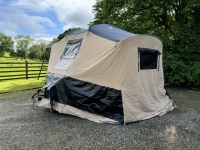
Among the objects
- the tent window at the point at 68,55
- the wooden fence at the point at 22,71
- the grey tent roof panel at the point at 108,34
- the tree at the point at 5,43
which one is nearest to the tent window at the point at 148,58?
the grey tent roof panel at the point at 108,34

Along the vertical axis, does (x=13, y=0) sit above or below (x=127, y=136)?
above

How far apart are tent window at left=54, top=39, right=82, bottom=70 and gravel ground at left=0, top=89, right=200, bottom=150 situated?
127 cm

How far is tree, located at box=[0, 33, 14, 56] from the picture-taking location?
103ft

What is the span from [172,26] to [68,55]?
553 cm

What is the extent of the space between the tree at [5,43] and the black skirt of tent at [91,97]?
32552 millimetres

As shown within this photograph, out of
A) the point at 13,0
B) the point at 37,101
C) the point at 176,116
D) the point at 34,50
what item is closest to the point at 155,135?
the point at 176,116

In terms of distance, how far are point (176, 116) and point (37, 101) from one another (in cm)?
353

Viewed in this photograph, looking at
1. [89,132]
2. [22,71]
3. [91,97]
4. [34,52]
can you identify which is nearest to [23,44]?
[34,52]

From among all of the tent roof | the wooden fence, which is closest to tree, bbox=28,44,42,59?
the wooden fence

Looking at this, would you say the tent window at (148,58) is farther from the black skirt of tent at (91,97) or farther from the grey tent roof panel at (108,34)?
the black skirt of tent at (91,97)

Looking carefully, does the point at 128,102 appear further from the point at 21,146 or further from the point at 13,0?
the point at 13,0

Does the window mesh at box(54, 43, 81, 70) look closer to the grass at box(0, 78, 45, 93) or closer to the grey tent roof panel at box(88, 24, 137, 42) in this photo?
the grey tent roof panel at box(88, 24, 137, 42)

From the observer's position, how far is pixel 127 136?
2.85 m

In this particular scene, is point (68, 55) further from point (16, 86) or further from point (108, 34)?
point (16, 86)
